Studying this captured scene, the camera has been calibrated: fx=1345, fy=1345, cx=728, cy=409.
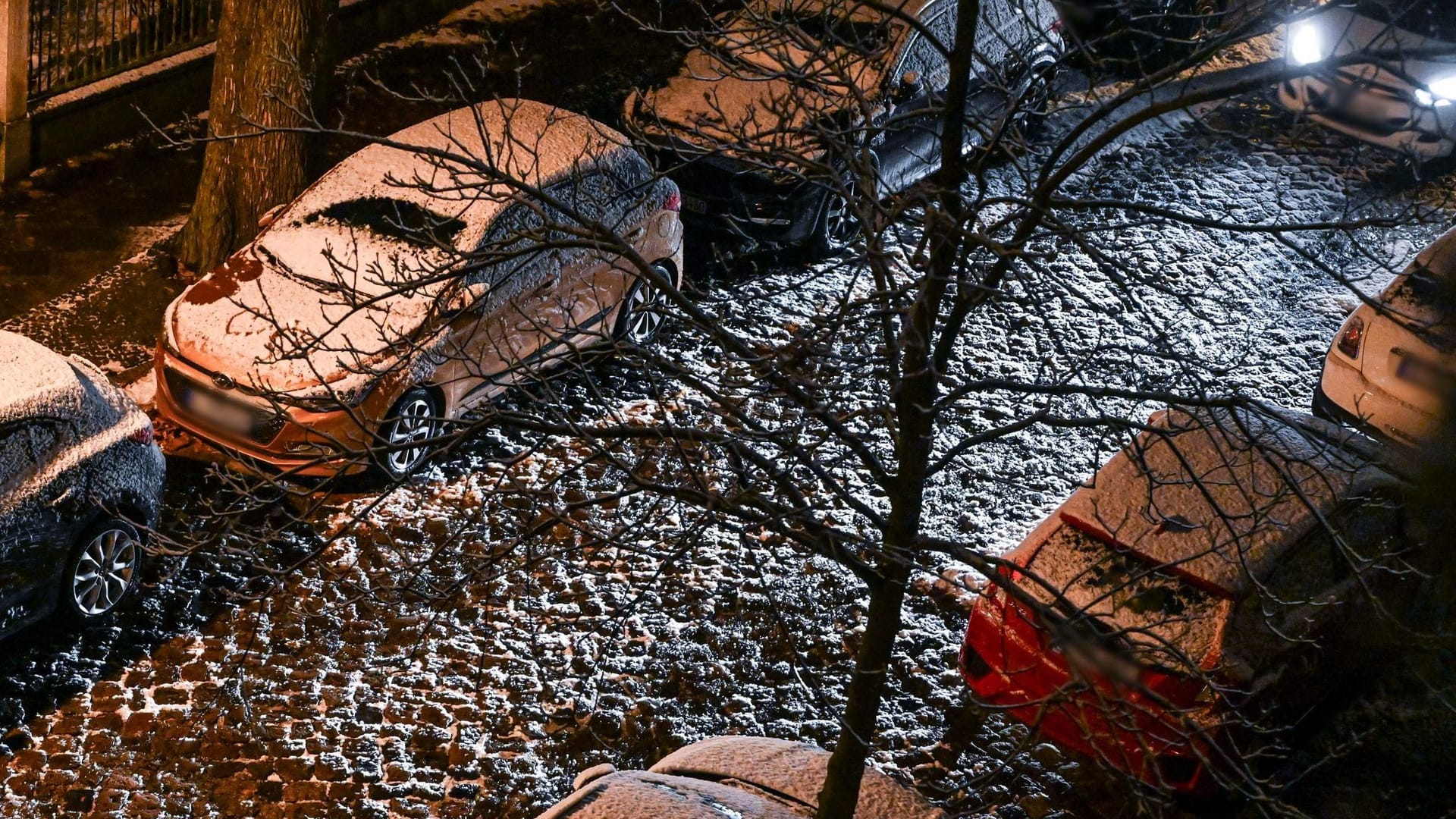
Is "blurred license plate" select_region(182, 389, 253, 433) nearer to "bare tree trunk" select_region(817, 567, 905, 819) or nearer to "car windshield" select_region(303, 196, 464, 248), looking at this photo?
"car windshield" select_region(303, 196, 464, 248)

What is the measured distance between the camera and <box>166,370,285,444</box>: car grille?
26.6ft

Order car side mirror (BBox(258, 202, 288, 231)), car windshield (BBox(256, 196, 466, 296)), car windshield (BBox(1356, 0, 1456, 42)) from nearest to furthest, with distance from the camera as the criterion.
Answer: car windshield (BBox(256, 196, 466, 296)) < car side mirror (BBox(258, 202, 288, 231)) < car windshield (BBox(1356, 0, 1456, 42))

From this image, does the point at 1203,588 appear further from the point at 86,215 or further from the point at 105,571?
the point at 86,215

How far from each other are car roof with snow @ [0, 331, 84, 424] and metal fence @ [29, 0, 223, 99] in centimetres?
468

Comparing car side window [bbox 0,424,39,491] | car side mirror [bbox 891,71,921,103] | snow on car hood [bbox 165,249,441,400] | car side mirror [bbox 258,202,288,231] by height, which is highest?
car side mirror [bbox 891,71,921,103]

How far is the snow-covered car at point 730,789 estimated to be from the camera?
15.4 ft

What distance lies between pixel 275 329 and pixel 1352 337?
23.7ft

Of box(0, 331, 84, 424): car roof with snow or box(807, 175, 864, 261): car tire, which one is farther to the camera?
box(807, 175, 864, 261): car tire

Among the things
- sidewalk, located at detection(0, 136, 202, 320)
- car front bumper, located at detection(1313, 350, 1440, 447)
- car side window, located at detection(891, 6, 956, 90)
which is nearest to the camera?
car front bumper, located at detection(1313, 350, 1440, 447)

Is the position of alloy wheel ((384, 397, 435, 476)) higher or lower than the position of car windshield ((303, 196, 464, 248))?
lower

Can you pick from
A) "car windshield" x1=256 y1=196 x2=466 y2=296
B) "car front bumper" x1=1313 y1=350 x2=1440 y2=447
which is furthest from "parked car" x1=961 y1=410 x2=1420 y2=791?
"car windshield" x1=256 y1=196 x2=466 y2=296

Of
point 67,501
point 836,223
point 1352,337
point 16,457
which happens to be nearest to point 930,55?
point 836,223

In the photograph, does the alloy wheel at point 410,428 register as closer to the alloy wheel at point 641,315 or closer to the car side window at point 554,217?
the car side window at point 554,217

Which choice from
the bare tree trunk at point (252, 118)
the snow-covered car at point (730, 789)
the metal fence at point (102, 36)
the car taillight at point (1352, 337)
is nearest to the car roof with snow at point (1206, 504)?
the snow-covered car at point (730, 789)
